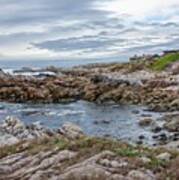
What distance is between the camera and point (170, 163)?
12.6 m

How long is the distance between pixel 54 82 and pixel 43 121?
88.8 ft

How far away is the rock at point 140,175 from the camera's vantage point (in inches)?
460

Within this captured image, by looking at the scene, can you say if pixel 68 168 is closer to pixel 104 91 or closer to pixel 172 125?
pixel 172 125

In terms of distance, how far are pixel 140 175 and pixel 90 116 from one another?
32422 millimetres

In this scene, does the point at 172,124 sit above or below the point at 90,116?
above

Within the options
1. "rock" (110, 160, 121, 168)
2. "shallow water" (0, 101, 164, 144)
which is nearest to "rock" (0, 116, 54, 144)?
"shallow water" (0, 101, 164, 144)

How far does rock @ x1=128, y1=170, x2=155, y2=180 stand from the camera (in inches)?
460

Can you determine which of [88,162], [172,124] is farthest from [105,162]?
[172,124]

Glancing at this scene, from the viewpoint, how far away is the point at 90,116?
44.2 meters

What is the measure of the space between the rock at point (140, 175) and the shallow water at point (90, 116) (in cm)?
1787

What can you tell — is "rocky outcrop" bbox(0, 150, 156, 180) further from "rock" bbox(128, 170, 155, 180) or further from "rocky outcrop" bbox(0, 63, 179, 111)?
"rocky outcrop" bbox(0, 63, 179, 111)

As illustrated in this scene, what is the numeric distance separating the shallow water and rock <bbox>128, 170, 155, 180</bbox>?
17.9 metres

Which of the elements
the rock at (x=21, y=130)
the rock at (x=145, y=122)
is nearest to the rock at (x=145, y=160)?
the rock at (x=21, y=130)

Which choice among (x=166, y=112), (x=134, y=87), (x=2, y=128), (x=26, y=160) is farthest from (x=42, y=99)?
(x=26, y=160)
